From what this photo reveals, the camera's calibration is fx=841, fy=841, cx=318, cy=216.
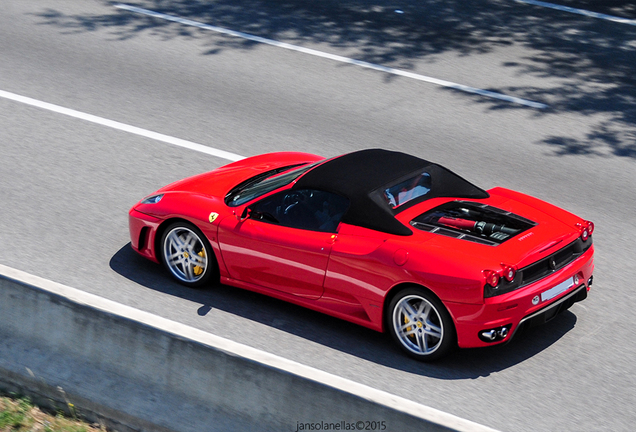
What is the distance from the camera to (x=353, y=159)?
7023 mm

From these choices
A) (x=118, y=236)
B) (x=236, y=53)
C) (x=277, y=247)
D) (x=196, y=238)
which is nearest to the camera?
(x=277, y=247)

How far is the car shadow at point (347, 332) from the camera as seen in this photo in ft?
20.6

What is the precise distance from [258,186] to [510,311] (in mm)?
2543

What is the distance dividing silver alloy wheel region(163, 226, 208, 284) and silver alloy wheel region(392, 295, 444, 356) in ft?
6.19

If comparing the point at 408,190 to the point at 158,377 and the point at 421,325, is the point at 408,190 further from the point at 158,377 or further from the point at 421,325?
the point at 158,377

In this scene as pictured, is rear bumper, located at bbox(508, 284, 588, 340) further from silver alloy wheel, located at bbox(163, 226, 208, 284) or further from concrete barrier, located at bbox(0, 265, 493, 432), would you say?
silver alloy wheel, located at bbox(163, 226, 208, 284)

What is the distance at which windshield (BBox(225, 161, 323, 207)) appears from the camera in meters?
7.17

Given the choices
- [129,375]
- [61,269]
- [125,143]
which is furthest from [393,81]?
[129,375]

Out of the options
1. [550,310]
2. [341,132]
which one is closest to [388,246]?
[550,310]

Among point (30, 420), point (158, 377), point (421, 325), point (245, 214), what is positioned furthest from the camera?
point (245, 214)

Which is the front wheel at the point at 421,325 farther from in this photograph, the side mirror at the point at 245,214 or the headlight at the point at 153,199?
the headlight at the point at 153,199

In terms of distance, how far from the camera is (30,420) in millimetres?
5840

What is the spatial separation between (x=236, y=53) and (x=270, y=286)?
23.0 ft

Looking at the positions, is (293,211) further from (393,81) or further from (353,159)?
(393,81)
